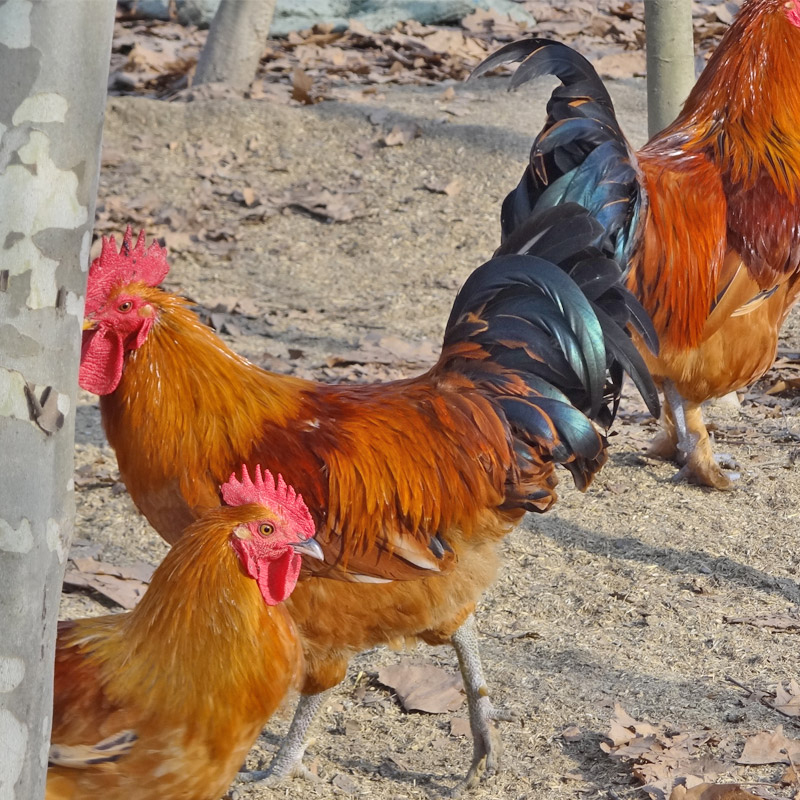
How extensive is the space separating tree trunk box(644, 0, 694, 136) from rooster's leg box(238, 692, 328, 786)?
428 centimetres

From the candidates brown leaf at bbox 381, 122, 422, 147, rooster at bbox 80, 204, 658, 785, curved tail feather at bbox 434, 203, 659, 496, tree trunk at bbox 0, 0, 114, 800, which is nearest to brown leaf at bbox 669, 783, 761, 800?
rooster at bbox 80, 204, 658, 785

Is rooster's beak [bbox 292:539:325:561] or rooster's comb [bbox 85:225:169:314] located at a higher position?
rooster's comb [bbox 85:225:169:314]

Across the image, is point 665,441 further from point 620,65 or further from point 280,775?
point 620,65

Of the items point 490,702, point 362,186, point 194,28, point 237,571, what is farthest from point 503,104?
point 237,571

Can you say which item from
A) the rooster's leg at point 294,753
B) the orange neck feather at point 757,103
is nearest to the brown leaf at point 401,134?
the orange neck feather at point 757,103

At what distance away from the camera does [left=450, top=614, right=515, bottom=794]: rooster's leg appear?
3.75m

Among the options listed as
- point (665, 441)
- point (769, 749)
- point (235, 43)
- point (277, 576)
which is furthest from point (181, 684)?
point (235, 43)

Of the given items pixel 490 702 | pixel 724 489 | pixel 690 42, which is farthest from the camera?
pixel 690 42

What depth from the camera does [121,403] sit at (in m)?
3.44

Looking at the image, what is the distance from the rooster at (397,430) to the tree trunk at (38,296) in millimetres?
1382

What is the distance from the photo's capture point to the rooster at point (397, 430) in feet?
11.2

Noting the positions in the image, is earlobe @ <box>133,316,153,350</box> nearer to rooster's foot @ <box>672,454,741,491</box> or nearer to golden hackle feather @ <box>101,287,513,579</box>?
golden hackle feather @ <box>101,287,513,579</box>

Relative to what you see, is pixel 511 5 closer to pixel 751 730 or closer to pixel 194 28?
pixel 194 28

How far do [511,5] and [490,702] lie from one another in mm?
10652
